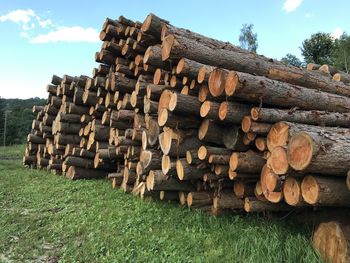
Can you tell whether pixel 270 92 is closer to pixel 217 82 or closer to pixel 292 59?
pixel 217 82

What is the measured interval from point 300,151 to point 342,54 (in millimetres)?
32671

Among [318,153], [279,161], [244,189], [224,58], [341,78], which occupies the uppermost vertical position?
[341,78]

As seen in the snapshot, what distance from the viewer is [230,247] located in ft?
17.1

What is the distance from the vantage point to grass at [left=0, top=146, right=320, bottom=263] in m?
4.98

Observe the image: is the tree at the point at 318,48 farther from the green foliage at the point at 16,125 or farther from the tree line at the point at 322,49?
the green foliage at the point at 16,125

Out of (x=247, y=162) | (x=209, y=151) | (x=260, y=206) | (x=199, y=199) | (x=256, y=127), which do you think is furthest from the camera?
(x=199, y=199)

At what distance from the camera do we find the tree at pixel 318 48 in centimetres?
3691

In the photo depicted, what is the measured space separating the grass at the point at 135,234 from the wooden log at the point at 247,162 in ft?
2.72

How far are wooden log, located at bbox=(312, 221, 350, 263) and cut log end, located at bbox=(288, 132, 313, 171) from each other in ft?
3.54

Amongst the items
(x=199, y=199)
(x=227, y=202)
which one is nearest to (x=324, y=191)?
(x=227, y=202)

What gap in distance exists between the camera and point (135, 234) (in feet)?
19.8

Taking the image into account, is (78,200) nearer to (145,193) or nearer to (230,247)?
(145,193)

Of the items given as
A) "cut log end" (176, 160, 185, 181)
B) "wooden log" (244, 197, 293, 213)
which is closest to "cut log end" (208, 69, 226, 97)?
"cut log end" (176, 160, 185, 181)

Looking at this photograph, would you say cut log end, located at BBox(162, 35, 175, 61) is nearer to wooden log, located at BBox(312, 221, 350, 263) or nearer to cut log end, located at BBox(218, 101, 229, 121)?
cut log end, located at BBox(218, 101, 229, 121)
